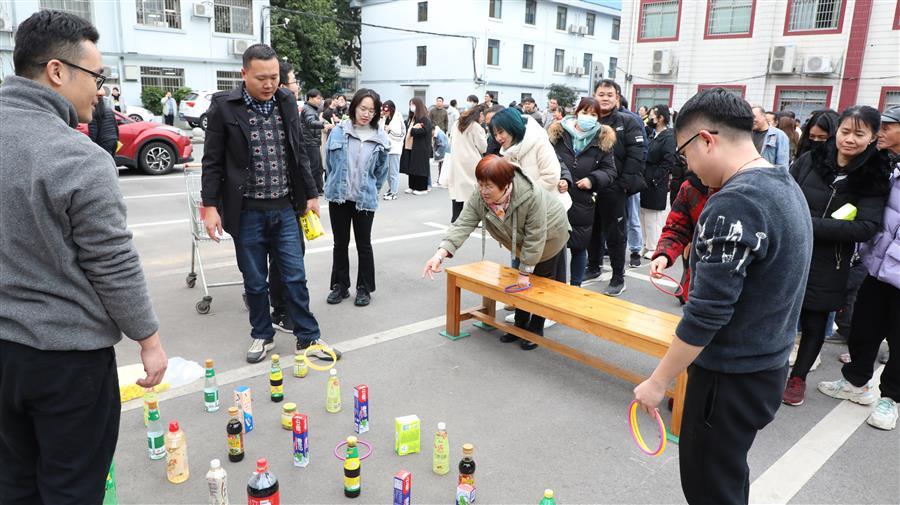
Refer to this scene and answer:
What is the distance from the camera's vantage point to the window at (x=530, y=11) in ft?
117

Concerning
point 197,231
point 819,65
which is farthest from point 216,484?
point 819,65

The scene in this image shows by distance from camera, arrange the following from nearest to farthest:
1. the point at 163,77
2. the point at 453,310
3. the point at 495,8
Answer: the point at 453,310 → the point at 163,77 → the point at 495,8

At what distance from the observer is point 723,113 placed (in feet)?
6.61

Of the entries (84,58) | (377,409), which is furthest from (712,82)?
(84,58)

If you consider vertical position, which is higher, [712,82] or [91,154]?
[712,82]

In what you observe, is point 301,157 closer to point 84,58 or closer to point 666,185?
point 84,58

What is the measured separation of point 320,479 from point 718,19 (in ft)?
79.2

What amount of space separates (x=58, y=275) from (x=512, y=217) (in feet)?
10.1

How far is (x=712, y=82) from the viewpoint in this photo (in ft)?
76.8

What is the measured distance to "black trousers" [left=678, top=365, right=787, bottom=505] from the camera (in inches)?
83.2

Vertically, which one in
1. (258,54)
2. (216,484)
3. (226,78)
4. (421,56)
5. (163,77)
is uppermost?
(421,56)

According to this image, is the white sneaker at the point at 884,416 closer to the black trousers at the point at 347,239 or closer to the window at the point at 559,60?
the black trousers at the point at 347,239

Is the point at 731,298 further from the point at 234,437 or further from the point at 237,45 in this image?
the point at 237,45

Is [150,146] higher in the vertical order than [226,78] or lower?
lower
